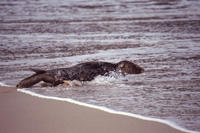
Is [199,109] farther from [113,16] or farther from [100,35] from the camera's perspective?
[113,16]

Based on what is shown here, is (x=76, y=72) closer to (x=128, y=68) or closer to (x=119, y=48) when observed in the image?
(x=128, y=68)

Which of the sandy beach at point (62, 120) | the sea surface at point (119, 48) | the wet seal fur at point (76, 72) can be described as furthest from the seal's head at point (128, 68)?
the sandy beach at point (62, 120)

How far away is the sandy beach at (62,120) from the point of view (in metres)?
5.11

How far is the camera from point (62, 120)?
5.45m

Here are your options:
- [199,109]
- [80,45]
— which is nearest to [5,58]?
[80,45]

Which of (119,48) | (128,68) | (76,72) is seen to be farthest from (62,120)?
(119,48)

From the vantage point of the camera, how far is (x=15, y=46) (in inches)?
466

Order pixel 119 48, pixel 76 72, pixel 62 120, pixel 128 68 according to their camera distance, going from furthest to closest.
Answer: pixel 119 48, pixel 128 68, pixel 76 72, pixel 62 120

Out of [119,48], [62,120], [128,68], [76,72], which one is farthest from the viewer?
[119,48]

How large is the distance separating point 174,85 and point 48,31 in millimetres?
Answer: 7979

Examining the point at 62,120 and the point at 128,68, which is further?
the point at 128,68

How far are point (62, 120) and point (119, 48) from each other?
611cm

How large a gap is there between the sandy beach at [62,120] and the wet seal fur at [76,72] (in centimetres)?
107

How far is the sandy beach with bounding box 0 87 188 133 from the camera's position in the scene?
5105 millimetres
